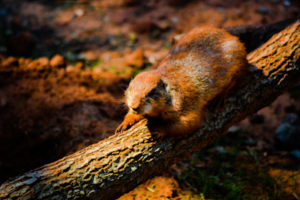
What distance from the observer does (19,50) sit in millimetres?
5102

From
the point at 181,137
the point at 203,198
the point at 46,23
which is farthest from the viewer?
the point at 46,23

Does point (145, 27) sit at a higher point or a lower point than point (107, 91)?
higher

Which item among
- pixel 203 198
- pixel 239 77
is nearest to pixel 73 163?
pixel 203 198

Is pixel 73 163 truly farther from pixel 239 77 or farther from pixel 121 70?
pixel 121 70

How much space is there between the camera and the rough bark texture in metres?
1.99

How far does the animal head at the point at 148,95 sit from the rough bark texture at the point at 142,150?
10.9 inches

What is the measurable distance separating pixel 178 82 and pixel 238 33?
Result: 5.75 ft

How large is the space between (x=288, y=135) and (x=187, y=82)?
2.15m

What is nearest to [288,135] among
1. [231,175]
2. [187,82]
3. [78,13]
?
Answer: [231,175]

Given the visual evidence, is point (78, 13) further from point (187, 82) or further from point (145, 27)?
point (187, 82)

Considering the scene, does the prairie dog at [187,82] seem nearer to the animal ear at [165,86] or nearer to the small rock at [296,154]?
the animal ear at [165,86]

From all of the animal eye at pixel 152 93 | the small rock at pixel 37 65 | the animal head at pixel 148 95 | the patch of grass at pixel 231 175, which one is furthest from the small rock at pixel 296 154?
the small rock at pixel 37 65

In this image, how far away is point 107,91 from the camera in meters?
4.08

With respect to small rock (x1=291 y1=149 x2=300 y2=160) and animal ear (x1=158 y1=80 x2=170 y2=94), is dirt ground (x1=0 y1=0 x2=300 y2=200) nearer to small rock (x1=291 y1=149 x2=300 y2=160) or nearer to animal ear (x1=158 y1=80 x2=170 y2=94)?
small rock (x1=291 y1=149 x2=300 y2=160)
